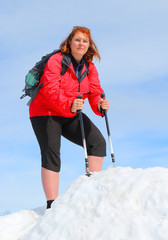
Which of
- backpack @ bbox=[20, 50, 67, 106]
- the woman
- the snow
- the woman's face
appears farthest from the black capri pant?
the snow

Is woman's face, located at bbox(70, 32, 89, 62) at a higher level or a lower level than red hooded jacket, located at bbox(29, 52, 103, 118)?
higher

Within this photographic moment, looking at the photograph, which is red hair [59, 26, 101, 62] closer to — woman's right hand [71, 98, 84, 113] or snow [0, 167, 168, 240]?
woman's right hand [71, 98, 84, 113]

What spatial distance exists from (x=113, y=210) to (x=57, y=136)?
263 centimetres

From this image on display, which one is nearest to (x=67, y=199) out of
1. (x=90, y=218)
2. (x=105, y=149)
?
(x=90, y=218)

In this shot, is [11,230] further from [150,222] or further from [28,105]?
[150,222]

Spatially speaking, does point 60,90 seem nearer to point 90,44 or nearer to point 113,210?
Result: point 90,44

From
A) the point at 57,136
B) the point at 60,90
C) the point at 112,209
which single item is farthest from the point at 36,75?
the point at 112,209

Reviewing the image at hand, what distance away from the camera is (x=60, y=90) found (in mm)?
5871

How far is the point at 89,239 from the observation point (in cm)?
364

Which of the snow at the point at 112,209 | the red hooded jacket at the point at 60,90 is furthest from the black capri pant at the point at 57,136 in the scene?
the snow at the point at 112,209

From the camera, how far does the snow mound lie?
3490 millimetres

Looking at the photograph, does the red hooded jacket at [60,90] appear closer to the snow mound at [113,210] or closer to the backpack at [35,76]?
the backpack at [35,76]

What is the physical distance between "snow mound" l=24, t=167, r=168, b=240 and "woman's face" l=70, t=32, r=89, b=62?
106 inches

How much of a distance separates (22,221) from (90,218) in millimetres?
2495
